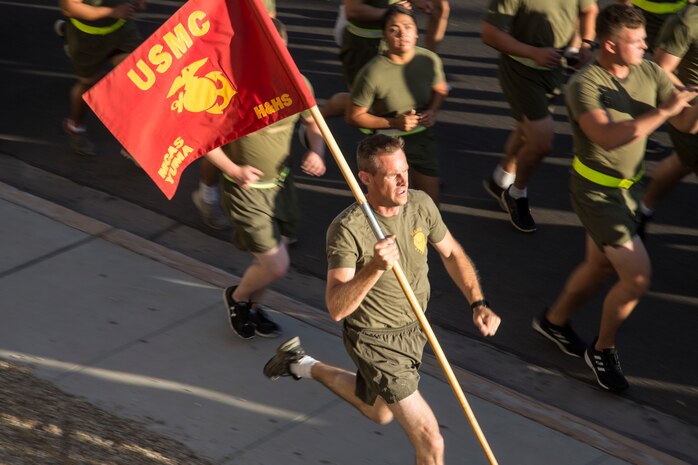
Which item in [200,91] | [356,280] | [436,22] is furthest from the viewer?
[436,22]

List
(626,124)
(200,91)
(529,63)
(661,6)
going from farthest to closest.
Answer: (661,6) < (529,63) < (626,124) < (200,91)

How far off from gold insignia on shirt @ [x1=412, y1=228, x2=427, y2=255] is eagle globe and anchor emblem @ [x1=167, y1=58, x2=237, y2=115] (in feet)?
3.30

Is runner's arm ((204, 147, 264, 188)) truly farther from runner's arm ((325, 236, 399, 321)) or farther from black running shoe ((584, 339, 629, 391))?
black running shoe ((584, 339, 629, 391))

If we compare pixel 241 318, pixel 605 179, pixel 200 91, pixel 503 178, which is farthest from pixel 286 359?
pixel 503 178

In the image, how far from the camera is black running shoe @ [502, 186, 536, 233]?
26.9ft

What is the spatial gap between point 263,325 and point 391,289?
72.3 inches

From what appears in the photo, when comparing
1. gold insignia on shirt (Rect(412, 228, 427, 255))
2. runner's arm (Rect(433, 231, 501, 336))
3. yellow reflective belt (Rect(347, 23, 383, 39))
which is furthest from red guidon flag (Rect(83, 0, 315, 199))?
yellow reflective belt (Rect(347, 23, 383, 39))

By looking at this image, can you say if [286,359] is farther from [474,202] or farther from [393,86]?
[474,202]

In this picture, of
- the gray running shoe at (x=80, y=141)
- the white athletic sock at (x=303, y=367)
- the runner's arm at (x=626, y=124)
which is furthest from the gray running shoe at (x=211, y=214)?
the runner's arm at (x=626, y=124)

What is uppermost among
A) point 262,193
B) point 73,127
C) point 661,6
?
point 661,6

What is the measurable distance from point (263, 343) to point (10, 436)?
5.22 feet

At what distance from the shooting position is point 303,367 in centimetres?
595

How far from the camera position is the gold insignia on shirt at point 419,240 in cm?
519

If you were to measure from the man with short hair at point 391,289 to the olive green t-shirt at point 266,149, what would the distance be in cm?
138
